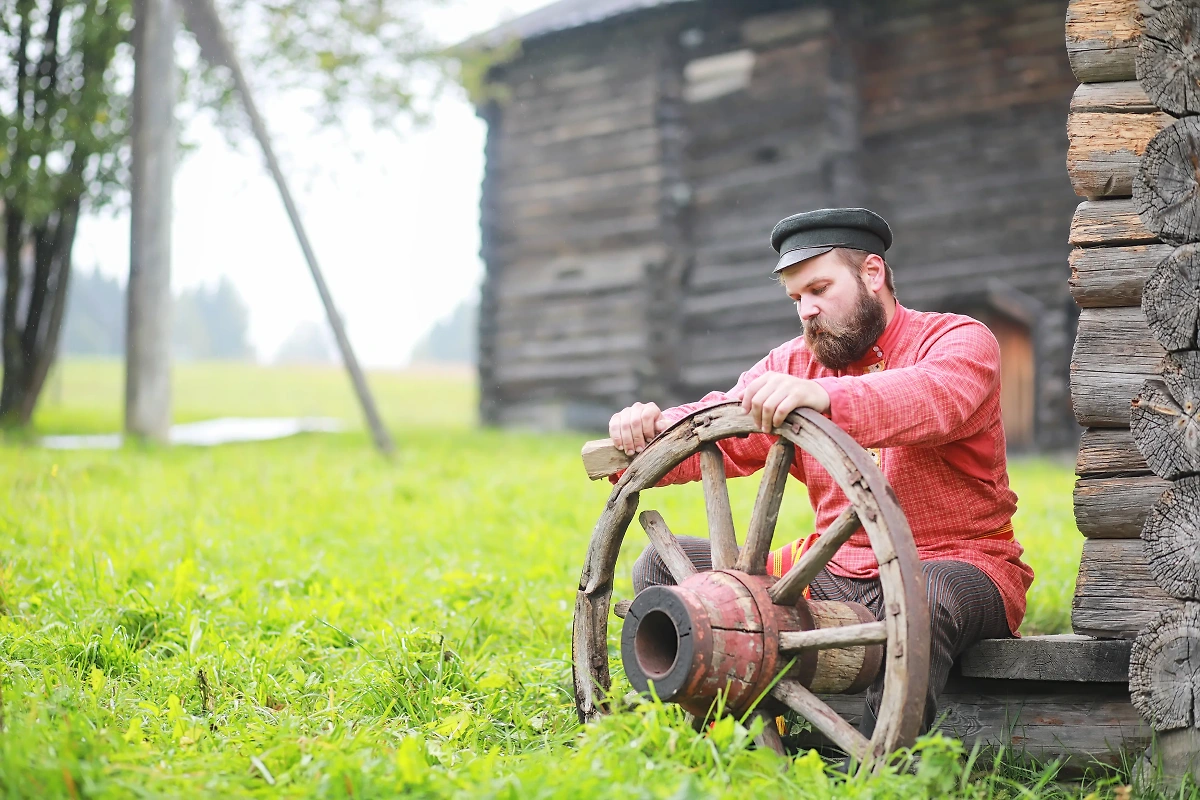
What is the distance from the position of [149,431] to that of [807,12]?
25.7ft

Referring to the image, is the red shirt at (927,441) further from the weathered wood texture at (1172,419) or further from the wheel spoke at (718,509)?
the weathered wood texture at (1172,419)

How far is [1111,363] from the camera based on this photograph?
9.20ft

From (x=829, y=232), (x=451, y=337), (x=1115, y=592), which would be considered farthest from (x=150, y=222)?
(x=451, y=337)

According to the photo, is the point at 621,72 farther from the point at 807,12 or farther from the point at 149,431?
the point at 149,431

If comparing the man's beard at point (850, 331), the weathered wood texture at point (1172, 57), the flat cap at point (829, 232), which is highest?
the weathered wood texture at point (1172, 57)

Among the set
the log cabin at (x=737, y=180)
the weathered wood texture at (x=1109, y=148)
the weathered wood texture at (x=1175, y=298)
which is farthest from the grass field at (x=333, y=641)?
the log cabin at (x=737, y=180)

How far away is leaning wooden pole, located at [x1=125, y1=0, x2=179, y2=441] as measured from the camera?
9500mm

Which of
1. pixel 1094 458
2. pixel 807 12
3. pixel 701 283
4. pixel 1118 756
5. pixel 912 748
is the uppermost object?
pixel 807 12

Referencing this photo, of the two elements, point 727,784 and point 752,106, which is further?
point 752,106

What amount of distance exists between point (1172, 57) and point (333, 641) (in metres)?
3.04

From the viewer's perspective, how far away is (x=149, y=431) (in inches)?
373

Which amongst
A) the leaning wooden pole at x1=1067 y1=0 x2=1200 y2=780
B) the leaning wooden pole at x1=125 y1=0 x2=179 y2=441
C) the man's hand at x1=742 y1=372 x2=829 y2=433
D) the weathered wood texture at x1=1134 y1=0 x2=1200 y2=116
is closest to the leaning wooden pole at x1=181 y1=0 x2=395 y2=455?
the leaning wooden pole at x1=125 y1=0 x2=179 y2=441

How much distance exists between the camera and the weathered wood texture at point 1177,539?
8.30 feet

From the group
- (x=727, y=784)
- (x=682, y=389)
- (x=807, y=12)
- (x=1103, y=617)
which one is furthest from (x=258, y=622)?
(x=807, y=12)
